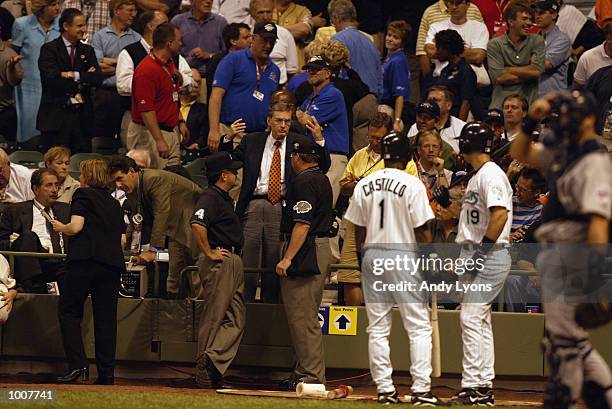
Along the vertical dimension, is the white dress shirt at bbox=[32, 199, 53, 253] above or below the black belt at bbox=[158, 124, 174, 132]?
below

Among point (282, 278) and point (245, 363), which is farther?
point (245, 363)

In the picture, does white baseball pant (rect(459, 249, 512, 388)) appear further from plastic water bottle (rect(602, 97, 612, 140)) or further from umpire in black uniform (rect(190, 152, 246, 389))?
plastic water bottle (rect(602, 97, 612, 140))

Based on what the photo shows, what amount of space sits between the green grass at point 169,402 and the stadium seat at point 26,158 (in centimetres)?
446

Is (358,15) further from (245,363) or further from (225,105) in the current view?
(245,363)

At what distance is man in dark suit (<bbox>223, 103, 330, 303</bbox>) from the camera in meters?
11.5

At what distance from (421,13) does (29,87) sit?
18.1 feet

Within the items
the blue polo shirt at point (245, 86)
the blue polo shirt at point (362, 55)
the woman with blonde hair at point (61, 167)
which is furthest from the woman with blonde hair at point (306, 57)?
the woman with blonde hair at point (61, 167)

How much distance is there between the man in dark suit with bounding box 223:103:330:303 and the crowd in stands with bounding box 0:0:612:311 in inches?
0.6

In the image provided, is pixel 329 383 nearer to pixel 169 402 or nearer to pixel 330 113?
pixel 169 402

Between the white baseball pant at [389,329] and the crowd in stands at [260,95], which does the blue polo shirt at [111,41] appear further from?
the white baseball pant at [389,329]

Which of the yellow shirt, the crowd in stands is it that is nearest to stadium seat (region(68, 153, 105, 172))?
the crowd in stands

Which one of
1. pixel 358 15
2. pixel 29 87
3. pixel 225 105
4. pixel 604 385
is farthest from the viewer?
pixel 358 15

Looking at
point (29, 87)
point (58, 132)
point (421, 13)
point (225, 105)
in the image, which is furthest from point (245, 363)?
point (421, 13)

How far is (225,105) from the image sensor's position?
13.7 m
